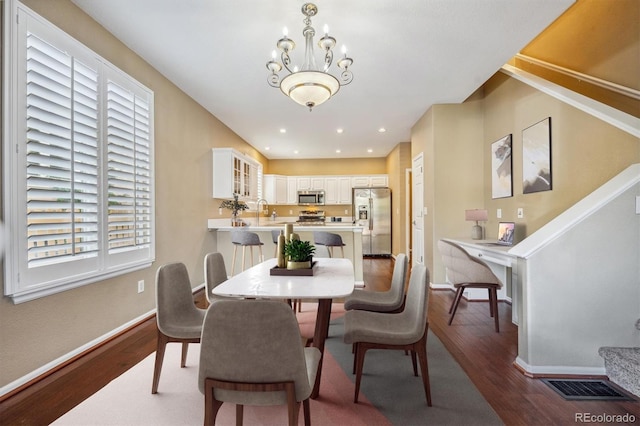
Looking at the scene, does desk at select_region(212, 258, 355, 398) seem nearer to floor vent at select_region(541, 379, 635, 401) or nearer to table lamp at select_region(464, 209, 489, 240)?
floor vent at select_region(541, 379, 635, 401)

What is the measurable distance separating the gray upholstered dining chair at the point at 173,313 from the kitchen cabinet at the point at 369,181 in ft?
22.2

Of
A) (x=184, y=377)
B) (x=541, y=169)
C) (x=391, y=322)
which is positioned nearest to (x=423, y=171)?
(x=541, y=169)

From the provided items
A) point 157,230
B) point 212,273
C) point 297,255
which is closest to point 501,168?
point 297,255

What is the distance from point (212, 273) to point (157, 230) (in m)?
1.47

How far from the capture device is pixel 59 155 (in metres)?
2.20

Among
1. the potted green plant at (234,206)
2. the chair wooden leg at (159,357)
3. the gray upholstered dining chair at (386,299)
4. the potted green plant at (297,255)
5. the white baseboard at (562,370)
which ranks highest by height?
the potted green plant at (234,206)

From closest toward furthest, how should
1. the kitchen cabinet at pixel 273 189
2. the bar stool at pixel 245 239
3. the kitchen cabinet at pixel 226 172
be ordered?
the bar stool at pixel 245 239, the kitchen cabinet at pixel 226 172, the kitchen cabinet at pixel 273 189

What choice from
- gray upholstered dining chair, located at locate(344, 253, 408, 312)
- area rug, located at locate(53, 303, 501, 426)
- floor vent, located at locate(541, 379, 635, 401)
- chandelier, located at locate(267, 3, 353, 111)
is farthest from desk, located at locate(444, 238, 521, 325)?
Answer: chandelier, located at locate(267, 3, 353, 111)

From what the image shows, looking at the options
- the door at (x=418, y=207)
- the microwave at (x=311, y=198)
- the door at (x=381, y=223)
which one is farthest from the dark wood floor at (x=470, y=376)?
the microwave at (x=311, y=198)

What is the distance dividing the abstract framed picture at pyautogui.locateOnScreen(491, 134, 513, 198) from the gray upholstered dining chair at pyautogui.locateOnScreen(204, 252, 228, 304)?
3586 millimetres

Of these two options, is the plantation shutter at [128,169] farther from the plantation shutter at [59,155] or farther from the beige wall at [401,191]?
the beige wall at [401,191]

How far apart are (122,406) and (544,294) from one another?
2834 millimetres

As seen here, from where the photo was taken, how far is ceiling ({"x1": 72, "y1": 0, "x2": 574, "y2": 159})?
2396mm

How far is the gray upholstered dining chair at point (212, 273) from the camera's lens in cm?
235
